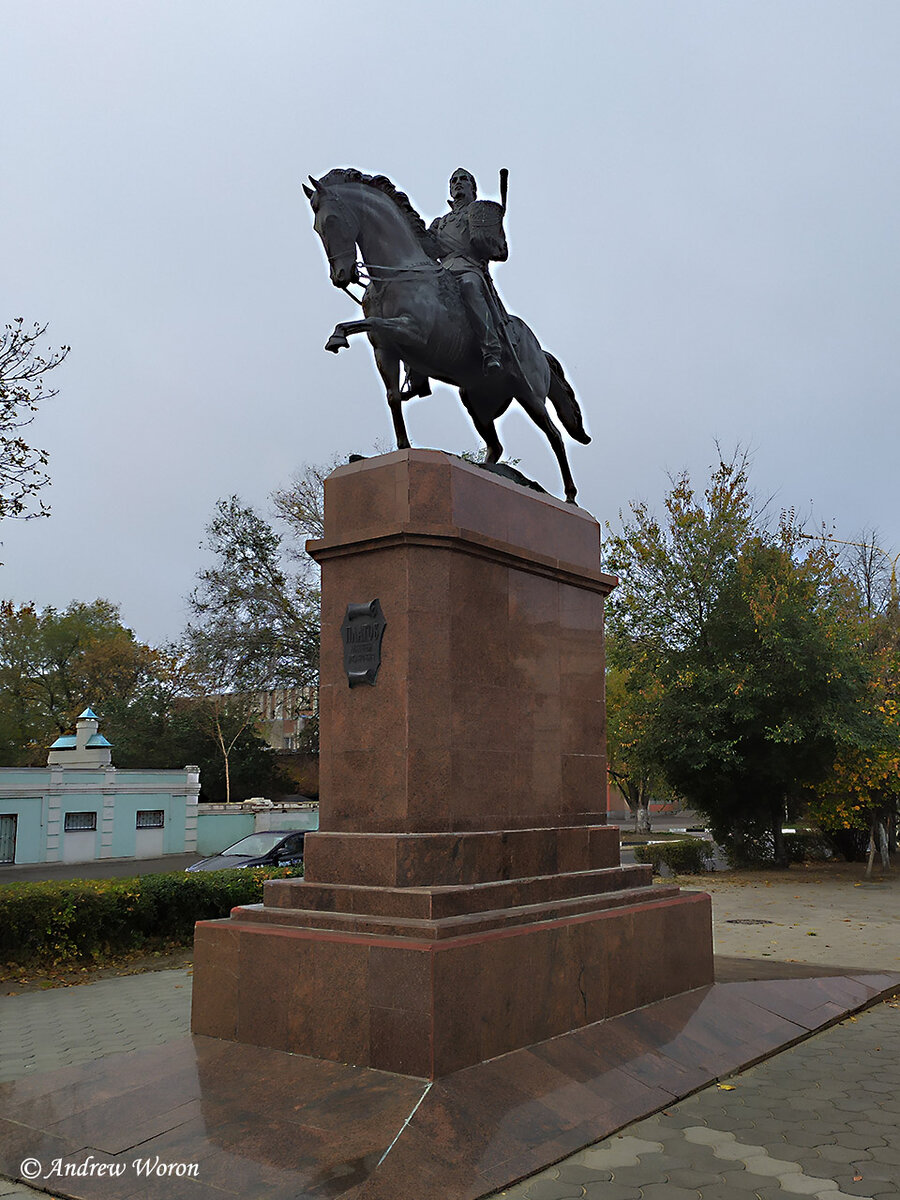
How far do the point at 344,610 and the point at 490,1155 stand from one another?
10.8ft

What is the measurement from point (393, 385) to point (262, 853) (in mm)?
10536

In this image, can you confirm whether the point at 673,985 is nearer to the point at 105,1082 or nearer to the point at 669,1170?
the point at 669,1170

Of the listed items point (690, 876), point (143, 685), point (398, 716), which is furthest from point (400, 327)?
point (143, 685)

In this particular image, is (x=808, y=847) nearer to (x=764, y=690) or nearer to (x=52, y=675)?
(x=764, y=690)

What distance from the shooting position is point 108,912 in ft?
38.3

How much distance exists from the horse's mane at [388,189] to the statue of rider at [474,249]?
160 mm

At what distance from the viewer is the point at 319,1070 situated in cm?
536

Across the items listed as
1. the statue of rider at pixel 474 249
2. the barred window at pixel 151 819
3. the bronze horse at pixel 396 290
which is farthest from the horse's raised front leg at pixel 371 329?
the barred window at pixel 151 819

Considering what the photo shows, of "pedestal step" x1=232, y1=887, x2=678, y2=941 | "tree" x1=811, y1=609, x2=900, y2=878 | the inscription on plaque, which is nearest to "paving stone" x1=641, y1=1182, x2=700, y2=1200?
"pedestal step" x1=232, y1=887, x2=678, y2=941

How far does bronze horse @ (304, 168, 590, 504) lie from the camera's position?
7.19 meters

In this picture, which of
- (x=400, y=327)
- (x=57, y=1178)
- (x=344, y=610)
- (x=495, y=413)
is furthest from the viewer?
(x=495, y=413)

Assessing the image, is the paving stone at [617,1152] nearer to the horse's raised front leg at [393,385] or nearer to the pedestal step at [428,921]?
the pedestal step at [428,921]

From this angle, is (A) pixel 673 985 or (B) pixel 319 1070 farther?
(A) pixel 673 985

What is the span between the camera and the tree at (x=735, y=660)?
2081 centimetres
